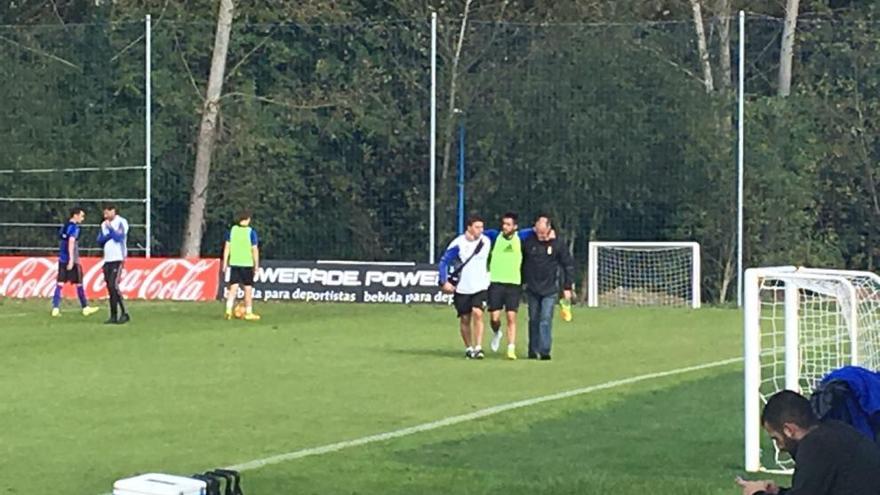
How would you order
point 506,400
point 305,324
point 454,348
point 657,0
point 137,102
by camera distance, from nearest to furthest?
point 506,400, point 454,348, point 305,324, point 137,102, point 657,0

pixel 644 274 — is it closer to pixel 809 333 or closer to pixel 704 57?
pixel 704 57

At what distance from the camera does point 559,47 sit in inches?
1484

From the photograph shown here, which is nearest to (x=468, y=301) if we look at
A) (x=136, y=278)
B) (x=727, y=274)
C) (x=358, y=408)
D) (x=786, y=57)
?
(x=358, y=408)

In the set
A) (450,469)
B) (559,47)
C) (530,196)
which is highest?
(559,47)

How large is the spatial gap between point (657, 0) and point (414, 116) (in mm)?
9959

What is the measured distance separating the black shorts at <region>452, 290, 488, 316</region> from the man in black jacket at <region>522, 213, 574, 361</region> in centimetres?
61

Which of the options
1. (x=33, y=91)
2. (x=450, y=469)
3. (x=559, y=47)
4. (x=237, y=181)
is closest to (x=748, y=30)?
(x=559, y=47)

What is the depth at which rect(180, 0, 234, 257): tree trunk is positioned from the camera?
38469 mm

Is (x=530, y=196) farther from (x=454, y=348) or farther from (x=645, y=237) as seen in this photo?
(x=454, y=348)

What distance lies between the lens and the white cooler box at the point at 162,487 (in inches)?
328

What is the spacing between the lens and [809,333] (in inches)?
623

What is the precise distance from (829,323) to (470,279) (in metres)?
7.77

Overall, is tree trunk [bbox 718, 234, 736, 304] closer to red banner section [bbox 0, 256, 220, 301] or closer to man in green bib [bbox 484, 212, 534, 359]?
red banner section [bbox 0, 256, 220, 301]

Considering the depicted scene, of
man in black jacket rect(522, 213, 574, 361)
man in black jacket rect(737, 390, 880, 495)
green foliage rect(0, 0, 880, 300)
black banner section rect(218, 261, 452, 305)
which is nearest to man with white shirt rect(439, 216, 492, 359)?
man in black jacket rect(522, 213, 574, 361)
